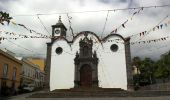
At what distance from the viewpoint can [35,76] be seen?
49250 mm

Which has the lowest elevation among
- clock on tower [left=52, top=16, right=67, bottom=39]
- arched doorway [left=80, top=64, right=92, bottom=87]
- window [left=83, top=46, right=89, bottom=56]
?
arched doorway [left=80, top=64, right=92, bottom=87]

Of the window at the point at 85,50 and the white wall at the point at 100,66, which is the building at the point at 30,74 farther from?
the window at the point at 85,50

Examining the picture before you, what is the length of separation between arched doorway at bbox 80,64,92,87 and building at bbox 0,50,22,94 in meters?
8.15

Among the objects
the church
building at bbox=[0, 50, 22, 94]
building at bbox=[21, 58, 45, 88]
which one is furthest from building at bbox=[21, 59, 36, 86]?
the church

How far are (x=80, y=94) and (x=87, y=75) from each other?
9.37 m

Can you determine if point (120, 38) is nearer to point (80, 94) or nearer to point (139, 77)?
point (80, 94)

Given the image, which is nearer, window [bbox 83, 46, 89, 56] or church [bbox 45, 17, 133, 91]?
church [bbox 45, 17, 133, 91]

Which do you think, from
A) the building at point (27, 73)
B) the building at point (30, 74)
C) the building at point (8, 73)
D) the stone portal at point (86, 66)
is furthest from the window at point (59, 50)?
the building at point (27, 73)

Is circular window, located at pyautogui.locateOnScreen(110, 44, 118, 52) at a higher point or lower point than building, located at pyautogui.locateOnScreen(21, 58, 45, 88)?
higher

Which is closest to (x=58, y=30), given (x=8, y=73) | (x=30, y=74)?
(x=8, y=73)

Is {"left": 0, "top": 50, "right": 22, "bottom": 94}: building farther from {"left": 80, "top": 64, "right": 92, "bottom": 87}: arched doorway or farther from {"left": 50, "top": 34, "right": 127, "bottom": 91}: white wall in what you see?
{"left": 80, "top": 64, "right": 92, "bottom": 87}: arched doorway

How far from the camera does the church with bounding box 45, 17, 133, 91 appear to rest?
29020 mm

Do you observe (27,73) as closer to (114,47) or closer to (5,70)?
(5,70)

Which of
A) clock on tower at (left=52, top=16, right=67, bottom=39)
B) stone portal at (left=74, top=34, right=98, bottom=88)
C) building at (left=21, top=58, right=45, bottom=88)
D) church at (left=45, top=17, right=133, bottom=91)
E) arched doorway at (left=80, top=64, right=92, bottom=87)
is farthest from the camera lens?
building at (left=21, top=58, right=45, bottom=88)
